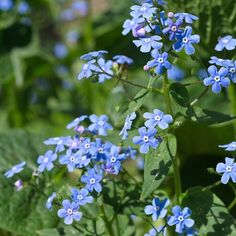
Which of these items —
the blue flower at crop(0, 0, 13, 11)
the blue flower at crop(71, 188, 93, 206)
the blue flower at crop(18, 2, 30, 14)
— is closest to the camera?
the blue flower at crop(71, 188, 93, 206)

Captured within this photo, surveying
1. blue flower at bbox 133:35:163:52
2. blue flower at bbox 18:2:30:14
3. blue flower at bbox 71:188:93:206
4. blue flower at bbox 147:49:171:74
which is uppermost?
blue flower at bbox 133:35:163:52

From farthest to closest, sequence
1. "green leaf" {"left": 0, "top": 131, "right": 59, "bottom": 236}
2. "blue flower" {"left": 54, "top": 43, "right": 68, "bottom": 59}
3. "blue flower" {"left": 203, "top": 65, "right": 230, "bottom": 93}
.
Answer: "blue flower" {"left": 54, "top": 43, "right": 68, "bottom": 59}, "green leaf" {"left": 0, "top": 131, "right": 59, "bottom": 236}, "blue flower" {"left": 203, "top": 65, "right": 230, "bottom": 93}

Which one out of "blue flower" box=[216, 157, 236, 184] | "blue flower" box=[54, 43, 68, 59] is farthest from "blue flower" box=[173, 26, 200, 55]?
"blue flower" box=[54, 43, 68, 59]

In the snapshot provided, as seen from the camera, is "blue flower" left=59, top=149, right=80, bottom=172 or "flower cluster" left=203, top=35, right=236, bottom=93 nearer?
"flower cluster" left=203, top=35, right=236, bottom=93

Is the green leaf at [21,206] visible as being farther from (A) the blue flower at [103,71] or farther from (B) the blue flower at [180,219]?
(B) the blue flower at [180,219]

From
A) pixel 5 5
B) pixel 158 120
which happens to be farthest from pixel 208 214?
pixel 5 5

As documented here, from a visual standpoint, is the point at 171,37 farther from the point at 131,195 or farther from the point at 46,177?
the point at 46,177

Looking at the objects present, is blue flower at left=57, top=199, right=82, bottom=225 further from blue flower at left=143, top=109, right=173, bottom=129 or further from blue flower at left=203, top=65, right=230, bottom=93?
blue flower at left=203, top=65, right=230, bottom=93

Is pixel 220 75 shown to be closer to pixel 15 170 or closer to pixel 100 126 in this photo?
pixel 100 126
